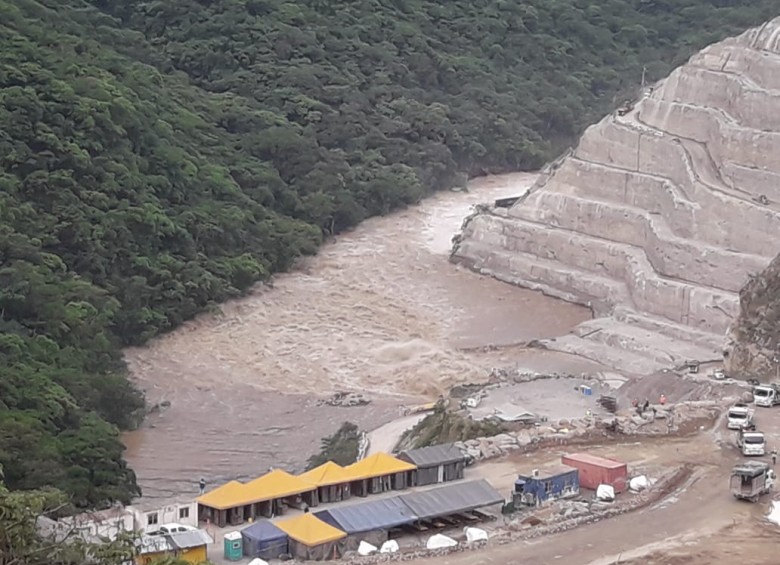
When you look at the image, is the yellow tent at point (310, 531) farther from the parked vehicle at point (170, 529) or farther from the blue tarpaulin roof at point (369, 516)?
the parked vehicle at point (170, 529)

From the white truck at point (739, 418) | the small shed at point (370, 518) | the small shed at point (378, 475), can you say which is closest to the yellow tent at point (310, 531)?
the small shed at point (370, 518)

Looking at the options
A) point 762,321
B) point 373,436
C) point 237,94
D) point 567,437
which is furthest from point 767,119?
point 237,94

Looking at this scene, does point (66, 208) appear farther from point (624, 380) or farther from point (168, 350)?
point (624, 380)

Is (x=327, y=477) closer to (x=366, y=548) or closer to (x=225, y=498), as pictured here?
(x=225, y=498)

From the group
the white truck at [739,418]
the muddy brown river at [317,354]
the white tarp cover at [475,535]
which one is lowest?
the muddy brown river at [317,354]

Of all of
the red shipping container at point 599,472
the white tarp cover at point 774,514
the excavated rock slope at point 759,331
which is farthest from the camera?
the excavated rock slope at point 759,331

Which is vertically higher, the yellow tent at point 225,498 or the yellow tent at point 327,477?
the yellow tent at point 327,477

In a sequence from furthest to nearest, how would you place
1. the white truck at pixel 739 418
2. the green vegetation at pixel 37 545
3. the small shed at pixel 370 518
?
the white truck at pixel 739 418
the small shed at pixel 370 518
the green vegetation at pixel 37 545
